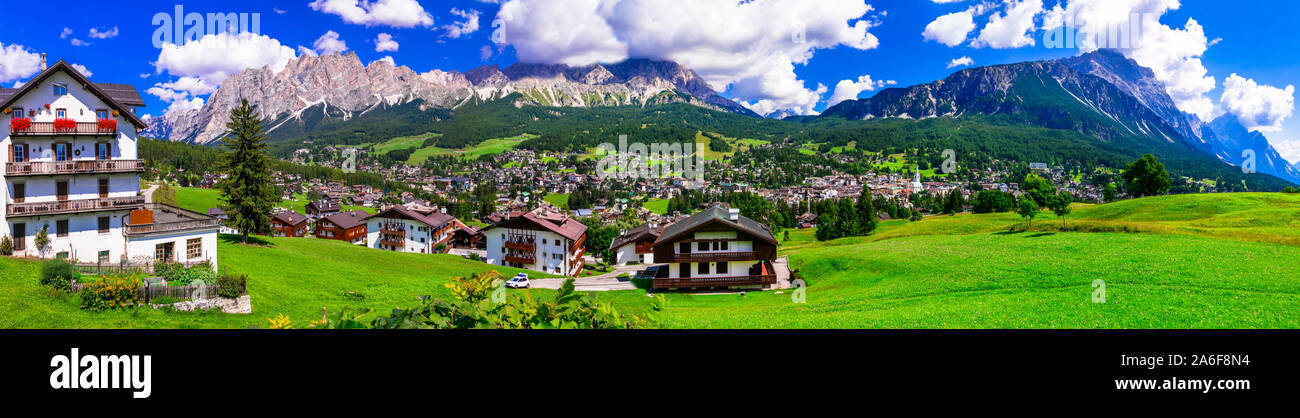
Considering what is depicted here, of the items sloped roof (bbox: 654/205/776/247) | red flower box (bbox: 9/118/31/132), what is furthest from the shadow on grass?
sloped roof (bbox: 654/205/776/247)

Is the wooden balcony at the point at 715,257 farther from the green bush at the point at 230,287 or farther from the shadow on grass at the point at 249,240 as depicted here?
the shadow on grass at the point at 249,240

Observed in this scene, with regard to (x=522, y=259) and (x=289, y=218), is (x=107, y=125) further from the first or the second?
(x=289, y=218)

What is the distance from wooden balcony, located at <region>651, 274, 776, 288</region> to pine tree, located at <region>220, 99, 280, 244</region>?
22.9 meters

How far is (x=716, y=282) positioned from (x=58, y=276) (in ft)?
83.0

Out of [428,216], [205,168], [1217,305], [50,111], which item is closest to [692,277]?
[1217,305]

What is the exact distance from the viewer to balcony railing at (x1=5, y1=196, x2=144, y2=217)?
17.0 metres

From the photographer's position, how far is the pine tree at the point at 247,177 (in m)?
29.1

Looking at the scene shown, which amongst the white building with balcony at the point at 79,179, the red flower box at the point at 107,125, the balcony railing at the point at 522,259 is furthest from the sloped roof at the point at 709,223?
the balcony railing at the point at 522,259

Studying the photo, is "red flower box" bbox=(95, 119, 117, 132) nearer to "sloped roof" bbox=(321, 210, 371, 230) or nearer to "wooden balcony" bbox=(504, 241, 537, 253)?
"wooden balcony" bbox=(504, 241, 537, 253)

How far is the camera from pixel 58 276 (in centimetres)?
1309

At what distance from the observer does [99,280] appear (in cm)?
1297
